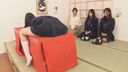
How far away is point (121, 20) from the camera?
2803 millimetres

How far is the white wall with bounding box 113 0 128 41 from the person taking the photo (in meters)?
2.72

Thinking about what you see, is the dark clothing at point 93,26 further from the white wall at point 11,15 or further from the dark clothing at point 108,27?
the white wall at point 11,15

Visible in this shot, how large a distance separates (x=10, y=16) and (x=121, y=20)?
94.8 inches

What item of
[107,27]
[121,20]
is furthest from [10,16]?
[121,20]

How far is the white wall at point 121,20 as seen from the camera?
2.72m

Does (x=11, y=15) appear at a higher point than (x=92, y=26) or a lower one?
higher

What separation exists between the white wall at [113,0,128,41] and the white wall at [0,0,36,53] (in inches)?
79.2

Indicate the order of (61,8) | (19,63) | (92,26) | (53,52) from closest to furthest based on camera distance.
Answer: (53,52), (19,63), (92,26), (61,8)

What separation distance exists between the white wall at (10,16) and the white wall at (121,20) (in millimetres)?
2011

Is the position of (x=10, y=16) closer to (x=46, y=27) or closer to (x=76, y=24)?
(x=76, y=24)

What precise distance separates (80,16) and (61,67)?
2.42 meters

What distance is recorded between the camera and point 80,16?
3746 mm

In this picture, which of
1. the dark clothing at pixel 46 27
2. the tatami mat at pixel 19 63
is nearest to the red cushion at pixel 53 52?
the dark clothing at pixel 46 27

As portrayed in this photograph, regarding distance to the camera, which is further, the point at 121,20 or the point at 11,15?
the point at 11,15
